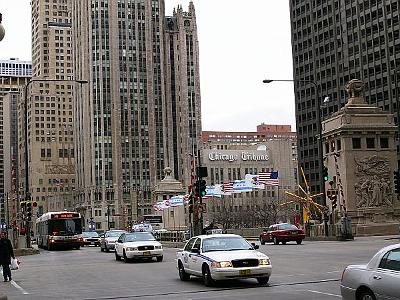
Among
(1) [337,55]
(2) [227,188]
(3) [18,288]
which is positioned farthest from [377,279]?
(1) [337,55]

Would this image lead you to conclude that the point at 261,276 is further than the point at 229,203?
No

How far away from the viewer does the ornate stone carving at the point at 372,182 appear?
45.8m

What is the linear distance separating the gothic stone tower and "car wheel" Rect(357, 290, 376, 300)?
3466cm

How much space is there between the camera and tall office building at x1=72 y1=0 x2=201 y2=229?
16625cm

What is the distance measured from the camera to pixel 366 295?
10859mm

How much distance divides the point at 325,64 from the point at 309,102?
1032cm

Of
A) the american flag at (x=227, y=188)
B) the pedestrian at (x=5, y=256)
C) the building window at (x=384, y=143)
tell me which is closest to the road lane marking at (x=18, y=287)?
the pedestrian at (x=5, y=256)

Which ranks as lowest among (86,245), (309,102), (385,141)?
(86,245)

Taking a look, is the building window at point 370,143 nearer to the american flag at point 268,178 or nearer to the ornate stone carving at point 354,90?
the ornate stone carving at point 354,90

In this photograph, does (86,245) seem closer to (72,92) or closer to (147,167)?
(147,167)

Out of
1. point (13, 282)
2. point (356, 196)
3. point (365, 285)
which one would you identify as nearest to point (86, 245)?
point (356, 196)

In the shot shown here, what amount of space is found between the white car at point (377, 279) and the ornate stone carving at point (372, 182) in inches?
1389

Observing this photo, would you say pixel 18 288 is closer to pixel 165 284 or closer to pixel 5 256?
pixel 5 256

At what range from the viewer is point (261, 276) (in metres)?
17.3
